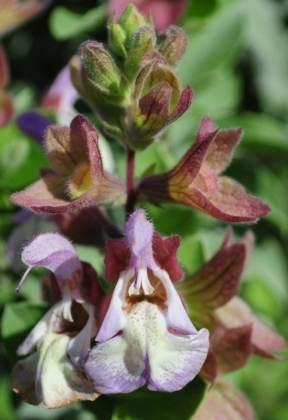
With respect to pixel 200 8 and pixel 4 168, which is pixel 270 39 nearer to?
pixel 200 8

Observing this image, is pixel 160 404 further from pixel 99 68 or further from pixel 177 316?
pixel 99 68

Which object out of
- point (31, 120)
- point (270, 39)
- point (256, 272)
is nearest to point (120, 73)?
point (31, 120)

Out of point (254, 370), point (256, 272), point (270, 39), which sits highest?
point (270, 39)

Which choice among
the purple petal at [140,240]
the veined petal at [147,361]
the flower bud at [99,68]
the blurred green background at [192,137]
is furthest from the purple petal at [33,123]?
the veined petal at [147,361]

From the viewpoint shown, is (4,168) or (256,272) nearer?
(4,168)

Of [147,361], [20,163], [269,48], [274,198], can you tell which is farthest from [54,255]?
[269,48]

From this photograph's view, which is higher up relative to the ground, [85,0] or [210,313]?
[85,0]
